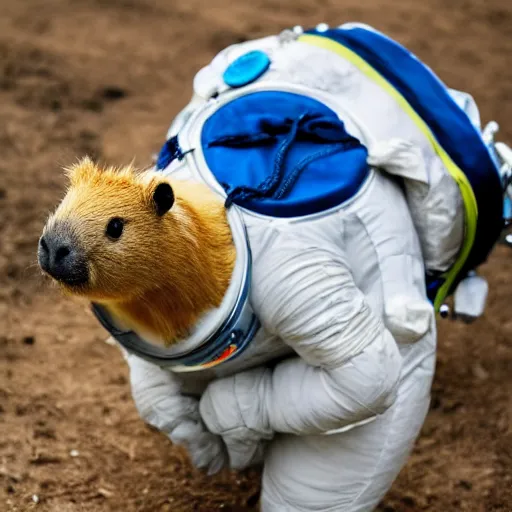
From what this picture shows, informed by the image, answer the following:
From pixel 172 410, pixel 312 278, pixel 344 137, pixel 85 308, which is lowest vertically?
pixel 85 308

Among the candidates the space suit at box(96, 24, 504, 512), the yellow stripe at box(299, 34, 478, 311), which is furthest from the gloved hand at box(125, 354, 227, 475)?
the yellow stripe at box(299, 34, 478, 311)

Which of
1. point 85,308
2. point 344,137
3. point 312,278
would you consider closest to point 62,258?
point 312,278

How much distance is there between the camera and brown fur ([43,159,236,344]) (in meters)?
1.17

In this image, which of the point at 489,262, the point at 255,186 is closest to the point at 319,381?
the point at 255,186

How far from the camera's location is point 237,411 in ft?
4.50

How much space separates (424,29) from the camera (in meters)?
3.79

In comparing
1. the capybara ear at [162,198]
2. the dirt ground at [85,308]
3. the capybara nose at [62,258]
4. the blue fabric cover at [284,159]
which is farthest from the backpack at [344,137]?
the dirt ground at [85,308]

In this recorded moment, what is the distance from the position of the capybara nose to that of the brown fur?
14 mm

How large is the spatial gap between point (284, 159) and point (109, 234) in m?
0.31

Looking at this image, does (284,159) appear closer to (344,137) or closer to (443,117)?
(344,137)

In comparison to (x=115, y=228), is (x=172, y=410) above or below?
below

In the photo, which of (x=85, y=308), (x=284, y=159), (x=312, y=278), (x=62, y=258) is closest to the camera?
(x=62, y=258)

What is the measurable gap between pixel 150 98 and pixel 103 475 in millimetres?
1745

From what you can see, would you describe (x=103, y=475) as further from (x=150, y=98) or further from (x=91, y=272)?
(x=150, y=98)
